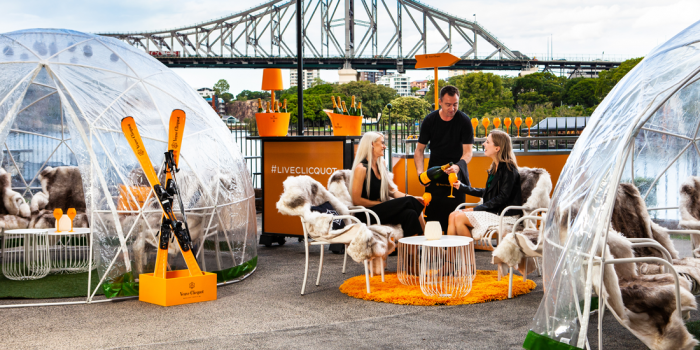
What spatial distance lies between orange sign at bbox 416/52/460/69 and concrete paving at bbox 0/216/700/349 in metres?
2.47

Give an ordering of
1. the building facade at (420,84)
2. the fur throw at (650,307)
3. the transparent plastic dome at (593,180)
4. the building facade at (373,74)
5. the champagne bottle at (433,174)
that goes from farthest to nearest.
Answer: the building facade at (373,74) → the building facade at (420,84) → the champagne bottle at (433,174) → the transparent plastic dome at (593,180) → the fur throw at (650,307)

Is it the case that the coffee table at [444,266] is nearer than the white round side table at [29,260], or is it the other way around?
the coffee table at [444,266]

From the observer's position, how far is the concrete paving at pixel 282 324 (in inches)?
118

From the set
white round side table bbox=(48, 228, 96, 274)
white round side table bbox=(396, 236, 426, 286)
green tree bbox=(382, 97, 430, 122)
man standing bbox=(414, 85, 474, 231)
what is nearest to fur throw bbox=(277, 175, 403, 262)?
white round side table bbox=(396, 236, 426, 286)

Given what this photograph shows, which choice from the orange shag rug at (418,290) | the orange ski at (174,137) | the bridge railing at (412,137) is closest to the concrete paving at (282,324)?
the orange shag rug at (418,290)

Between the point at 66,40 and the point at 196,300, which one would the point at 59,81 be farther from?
the point at 196,300

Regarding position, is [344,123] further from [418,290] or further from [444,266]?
[444,266]

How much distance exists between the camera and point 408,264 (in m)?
4.43

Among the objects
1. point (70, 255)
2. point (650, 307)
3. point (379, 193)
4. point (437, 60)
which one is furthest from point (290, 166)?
point (650, 307)

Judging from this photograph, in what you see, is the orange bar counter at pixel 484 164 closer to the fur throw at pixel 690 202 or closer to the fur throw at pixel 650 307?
the fur throw at pixel 690 202

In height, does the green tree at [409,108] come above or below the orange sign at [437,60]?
above

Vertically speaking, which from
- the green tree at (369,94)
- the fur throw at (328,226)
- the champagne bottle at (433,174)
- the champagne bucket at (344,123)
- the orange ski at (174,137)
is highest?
the green tree at (369,94)

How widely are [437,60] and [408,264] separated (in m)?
2.37

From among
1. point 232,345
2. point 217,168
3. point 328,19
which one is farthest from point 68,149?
point 328,19
